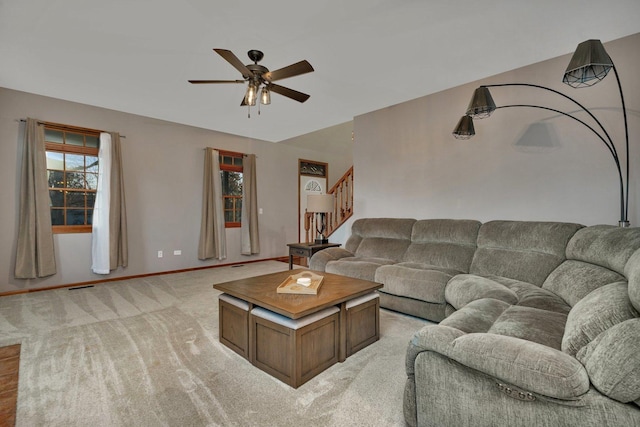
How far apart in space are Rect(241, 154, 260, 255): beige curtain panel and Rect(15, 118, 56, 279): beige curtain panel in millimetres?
2908

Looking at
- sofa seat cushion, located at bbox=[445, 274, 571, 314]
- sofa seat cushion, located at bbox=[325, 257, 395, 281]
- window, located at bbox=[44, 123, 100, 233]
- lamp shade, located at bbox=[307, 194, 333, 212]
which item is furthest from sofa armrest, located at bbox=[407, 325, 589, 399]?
window, located at bbox=[44, 123, 100, 233]

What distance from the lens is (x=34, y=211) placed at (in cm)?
374

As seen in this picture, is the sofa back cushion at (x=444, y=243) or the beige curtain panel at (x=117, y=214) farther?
the beige curtain panel at (x=117, y=214)

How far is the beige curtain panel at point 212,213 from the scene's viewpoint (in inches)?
210

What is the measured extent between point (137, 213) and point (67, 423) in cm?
376

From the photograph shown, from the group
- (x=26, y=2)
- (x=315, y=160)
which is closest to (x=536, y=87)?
(x=26, y=2)

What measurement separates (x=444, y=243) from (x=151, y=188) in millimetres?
4522

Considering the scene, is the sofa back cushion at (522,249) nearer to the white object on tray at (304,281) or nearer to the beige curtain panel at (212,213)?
the white object on tray at (304,281)

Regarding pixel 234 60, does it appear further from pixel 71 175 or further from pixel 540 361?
pixel 71 175

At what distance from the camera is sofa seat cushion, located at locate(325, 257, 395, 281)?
312 cm

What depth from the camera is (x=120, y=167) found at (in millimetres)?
4379

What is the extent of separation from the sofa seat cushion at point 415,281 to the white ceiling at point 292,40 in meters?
2.11

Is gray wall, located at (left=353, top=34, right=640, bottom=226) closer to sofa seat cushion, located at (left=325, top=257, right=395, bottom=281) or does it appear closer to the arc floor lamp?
the arc floor lamp

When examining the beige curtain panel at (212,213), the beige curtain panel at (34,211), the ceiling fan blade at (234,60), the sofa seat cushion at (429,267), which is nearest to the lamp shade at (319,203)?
the sofa seat cushion at (429,267)
